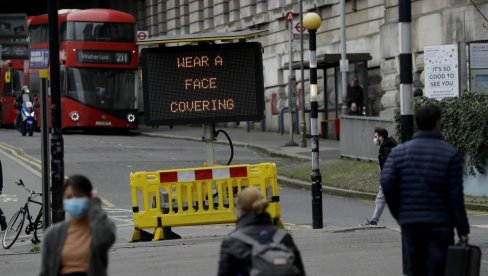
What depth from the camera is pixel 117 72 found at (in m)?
48.6

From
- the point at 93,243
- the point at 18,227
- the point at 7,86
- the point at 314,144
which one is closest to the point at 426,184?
the point at 93,243

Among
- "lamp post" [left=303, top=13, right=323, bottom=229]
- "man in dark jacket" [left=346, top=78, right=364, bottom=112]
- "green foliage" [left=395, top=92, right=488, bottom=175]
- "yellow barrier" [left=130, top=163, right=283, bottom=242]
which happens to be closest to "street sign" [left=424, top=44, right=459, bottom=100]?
"green foliage" [left=395, top=92, right=488, bottom=175]

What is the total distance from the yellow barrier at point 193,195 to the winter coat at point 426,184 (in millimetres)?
9523

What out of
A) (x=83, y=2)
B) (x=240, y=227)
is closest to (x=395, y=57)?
(x=240, y=227)

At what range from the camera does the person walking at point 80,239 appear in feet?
27.3

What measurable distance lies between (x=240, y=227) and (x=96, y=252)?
2.89 ft

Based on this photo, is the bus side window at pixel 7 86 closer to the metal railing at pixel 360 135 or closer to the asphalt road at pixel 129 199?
the asphalt road at pixel 129 199

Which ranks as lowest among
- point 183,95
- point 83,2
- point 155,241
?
point 155,241

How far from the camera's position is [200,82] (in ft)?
69.2

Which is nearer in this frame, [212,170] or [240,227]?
[240,227]

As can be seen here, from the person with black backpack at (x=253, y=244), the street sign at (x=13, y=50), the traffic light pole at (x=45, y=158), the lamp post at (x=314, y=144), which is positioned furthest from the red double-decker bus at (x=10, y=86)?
the person with black backpack at (x=253, y=244)

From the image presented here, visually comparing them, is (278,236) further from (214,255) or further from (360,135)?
(360,135)

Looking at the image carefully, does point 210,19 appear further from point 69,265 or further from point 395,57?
point 69,265

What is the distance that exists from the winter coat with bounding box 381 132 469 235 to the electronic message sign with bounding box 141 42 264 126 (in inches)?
433
